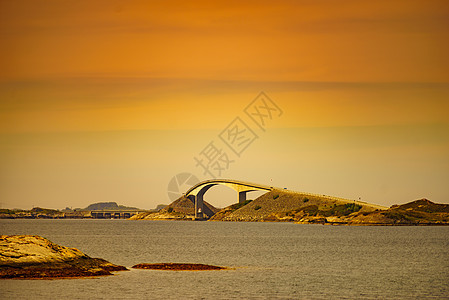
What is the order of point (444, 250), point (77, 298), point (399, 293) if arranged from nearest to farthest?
point (77, 298) → point (399, 293) → point (444, 250)

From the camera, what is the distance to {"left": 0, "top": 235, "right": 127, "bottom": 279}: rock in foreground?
5225cm

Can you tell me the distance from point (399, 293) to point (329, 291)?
4.94m

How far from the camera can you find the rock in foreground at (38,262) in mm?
52250

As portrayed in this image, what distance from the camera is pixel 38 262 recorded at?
5353 cm

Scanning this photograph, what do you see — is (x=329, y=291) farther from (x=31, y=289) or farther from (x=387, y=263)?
(x=387, y=263)

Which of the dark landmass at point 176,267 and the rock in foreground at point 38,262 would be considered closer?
the rock in foreground at point 38,262

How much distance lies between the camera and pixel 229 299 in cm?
4628

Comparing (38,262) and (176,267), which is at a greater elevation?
(38,262)

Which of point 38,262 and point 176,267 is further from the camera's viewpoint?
point 176,267

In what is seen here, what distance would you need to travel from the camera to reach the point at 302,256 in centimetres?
8619

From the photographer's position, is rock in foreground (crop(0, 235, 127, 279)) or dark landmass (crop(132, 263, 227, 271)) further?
dark landmass (crop(132, 263, 227, 271))

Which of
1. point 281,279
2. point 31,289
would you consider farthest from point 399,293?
point 31,289

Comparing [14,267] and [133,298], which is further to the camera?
[14,267]

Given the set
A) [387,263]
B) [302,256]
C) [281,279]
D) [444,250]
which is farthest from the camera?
[444,250]
